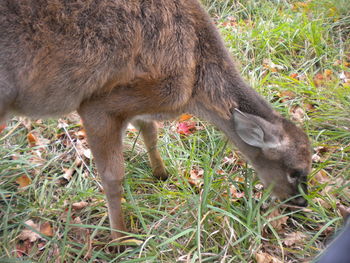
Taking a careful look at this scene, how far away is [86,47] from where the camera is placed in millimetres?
3424

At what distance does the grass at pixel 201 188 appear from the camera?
353 centimetres

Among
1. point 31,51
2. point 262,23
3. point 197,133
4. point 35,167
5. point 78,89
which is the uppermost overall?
point 31,51

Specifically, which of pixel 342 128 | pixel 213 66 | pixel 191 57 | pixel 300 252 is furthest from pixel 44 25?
pixel 342 128

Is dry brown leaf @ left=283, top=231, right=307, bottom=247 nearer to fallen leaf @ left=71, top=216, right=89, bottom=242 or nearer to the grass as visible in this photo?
the grass

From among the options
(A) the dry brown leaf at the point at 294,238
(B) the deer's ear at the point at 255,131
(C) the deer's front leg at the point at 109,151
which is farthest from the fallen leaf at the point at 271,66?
(C) the deer's front leg at the point at 109,151

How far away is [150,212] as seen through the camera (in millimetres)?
3854

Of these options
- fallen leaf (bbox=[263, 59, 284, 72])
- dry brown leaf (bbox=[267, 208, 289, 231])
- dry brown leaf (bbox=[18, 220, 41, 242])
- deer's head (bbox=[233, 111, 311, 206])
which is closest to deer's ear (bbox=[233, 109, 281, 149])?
deer's head (bbox=[233, 111, 311, 206])

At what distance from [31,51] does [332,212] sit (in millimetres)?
2919

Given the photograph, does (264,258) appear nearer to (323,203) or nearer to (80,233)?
(323,203)

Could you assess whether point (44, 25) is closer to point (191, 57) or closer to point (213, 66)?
point (191, 57)

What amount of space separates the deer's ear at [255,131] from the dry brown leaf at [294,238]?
79 cm

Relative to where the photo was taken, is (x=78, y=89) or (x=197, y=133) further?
(x=197, y=133)

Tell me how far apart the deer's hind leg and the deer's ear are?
3.43 feet

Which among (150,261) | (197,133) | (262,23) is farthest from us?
(262,23)
